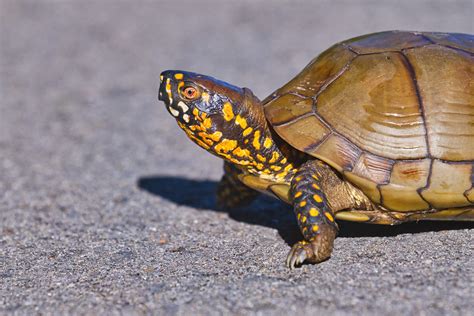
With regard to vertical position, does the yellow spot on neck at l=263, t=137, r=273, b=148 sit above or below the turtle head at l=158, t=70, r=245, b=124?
below

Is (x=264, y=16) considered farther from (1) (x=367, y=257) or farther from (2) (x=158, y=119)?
(1) (x=367, y=257)

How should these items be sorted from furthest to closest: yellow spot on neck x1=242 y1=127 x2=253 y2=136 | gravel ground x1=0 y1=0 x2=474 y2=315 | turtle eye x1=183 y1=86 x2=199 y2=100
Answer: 1. yellow spot on neck x1=242 y1=127 x2=253 y2=136
2. turtle eye x1=183 y1=86 x2=199 y2=100
3. gravel ground x1=0 y1=0 x2=474 y2=315

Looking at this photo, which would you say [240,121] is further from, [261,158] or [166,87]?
[166,87]

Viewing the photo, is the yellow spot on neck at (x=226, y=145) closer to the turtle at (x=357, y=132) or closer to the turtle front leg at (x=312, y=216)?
the turtle at (x=357, y=132)

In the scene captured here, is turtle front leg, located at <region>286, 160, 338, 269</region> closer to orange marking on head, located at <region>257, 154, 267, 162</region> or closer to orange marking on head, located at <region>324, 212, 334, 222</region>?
orange marking on head, located at <region>324, 212, 334, 222</region>

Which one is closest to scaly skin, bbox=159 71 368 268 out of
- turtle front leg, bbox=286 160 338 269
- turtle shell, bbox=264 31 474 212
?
turtle front leg, bbox=286 160 338 269

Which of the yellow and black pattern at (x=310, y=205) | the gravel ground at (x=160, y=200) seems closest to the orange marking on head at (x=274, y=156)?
A: the yellow and black pattern at (x=310, y=205)
